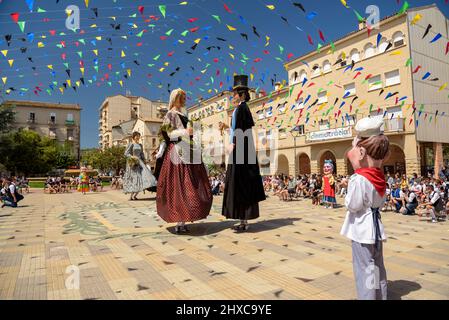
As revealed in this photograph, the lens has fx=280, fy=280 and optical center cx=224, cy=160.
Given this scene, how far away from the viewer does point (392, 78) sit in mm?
20859

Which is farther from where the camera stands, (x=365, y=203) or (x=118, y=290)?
(x=118, y=290)

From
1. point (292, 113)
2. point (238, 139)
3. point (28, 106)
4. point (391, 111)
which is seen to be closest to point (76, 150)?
point (28, 106)

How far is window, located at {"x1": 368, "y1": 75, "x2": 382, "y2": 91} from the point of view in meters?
21.6

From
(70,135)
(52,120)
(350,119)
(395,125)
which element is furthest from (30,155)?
(395,125)

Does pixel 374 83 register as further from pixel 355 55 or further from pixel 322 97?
pixel 322 97

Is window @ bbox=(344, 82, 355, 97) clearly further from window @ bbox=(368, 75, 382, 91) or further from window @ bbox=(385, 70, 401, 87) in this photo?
window @ bbox=(385, 70, 401, 87)

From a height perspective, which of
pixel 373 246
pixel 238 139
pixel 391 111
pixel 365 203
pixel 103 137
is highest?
pixel 103 137

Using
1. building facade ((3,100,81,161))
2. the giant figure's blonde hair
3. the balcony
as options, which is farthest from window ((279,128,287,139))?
building facade ((3,100,81,161))

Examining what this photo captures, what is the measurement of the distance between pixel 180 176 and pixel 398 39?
22.6 m

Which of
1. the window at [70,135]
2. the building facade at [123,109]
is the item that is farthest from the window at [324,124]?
the window at [70,135]

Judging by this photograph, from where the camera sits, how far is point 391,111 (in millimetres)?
21000

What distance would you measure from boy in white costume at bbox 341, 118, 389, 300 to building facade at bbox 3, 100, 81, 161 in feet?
214

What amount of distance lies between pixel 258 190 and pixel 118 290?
3.33 meters
